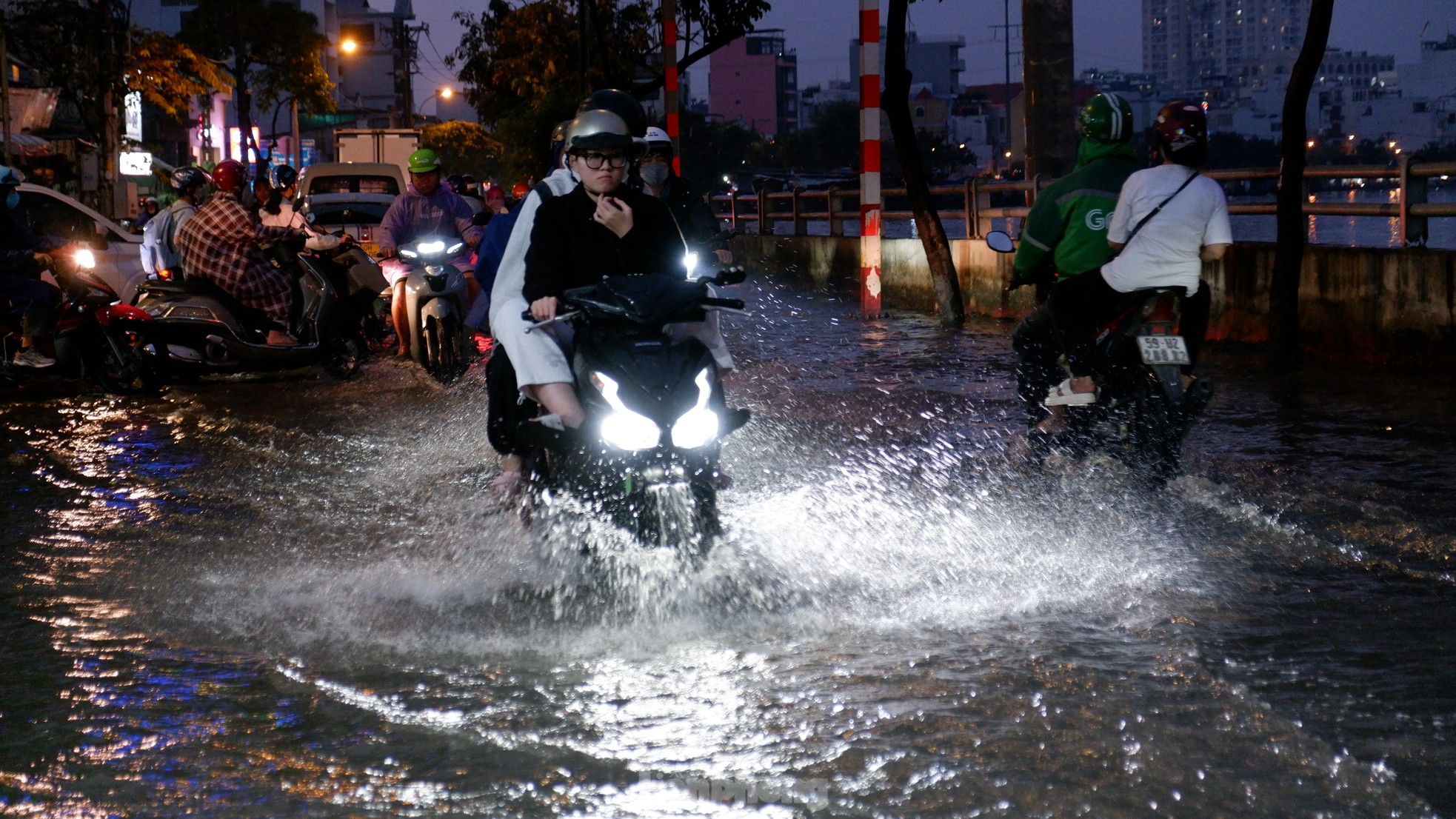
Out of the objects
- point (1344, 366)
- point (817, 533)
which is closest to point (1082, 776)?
point (817, 533)

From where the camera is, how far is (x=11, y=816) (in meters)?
3.39

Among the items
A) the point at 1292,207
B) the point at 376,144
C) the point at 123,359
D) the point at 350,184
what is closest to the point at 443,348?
the point at 123,359

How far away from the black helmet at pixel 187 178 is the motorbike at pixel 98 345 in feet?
4.26

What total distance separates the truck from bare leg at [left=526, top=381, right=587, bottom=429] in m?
33.3

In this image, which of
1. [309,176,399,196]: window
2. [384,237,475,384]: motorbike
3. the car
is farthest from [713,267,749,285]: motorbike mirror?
[309,176,399,196]: window

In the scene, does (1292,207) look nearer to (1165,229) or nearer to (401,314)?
(1165,229)

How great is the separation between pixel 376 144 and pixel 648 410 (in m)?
34.4

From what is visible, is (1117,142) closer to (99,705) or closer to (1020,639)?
(1020,639)

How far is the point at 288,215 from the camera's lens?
15.8 m

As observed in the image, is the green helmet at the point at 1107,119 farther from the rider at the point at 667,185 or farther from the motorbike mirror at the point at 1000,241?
the rider at the point at 667,185

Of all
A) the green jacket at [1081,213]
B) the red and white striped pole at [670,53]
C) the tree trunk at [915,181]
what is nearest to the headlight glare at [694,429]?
the green jacket at [1081,213]

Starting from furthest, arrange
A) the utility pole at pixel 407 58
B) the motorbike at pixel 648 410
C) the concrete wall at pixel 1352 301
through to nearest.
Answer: the utility pole at pixel 407 58 < the concrete wall at pixel 1352 301 < the motorbike at pixel 648 410

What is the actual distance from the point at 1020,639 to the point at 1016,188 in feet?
41.6

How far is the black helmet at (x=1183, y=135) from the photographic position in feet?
22.2
